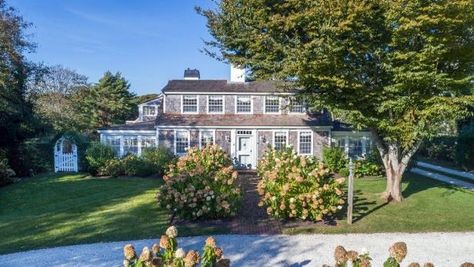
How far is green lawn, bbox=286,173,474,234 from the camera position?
9312 millimetres

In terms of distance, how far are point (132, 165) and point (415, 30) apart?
1484cm

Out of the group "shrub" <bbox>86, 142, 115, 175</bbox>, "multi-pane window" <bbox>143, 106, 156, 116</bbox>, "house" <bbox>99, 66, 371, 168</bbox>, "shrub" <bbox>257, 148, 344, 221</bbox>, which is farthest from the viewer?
"multi-pane window" <bbox>143, 106, 156, 116</bbox>

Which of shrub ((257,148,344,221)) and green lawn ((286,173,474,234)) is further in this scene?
shrub ((257,148,344,221))

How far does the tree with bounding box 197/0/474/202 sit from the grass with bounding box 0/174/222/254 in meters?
5.92

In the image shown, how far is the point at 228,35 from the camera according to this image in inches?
551

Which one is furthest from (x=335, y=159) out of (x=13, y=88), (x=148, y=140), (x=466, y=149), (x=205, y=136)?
(x=13, y=88)

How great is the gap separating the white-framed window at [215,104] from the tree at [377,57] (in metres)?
12.0

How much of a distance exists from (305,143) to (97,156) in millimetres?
12451

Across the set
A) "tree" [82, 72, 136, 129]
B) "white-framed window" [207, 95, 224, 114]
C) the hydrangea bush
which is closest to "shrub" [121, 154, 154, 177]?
"white-framed window" [207, 95, 224, 114]

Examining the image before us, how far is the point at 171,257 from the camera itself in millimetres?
3590

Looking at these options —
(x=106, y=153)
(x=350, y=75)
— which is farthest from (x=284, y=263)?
(x=106, y=153)

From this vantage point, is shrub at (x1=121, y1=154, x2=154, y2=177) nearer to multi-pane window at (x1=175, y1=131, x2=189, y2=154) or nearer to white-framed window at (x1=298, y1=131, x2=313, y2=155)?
multi-pane window at (x1=175, y1=131, x2=189, y2=154)

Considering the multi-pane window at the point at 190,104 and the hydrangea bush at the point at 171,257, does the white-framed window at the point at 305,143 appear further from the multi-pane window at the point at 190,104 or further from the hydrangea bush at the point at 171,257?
the hydrangea bush at the point at 171,257

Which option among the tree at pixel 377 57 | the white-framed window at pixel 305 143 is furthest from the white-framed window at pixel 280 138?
the tree at pixel 377 57
